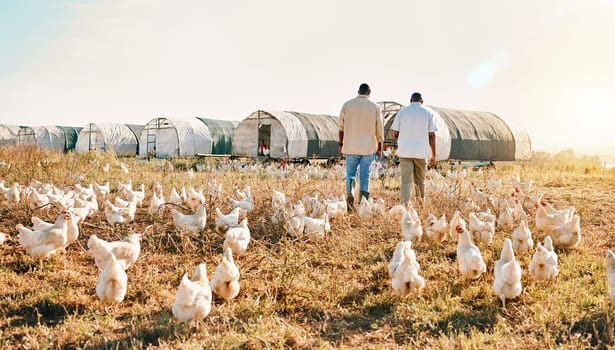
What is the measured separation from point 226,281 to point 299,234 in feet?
6.29

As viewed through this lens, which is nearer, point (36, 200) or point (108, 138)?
point (36, 200)

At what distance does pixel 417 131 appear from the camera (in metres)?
7.61

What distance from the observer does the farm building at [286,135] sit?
21.3 m

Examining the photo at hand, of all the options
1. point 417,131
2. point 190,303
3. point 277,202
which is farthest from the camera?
point 417,131

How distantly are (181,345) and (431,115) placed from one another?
5.74 m

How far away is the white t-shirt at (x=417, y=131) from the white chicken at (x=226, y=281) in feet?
15.1

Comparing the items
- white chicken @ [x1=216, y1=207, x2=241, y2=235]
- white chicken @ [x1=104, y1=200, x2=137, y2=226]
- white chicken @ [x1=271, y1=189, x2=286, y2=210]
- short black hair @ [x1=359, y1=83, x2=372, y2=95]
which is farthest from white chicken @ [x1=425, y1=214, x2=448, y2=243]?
white chicken @ [x1=104, y1=200, x2=137, y2=226]

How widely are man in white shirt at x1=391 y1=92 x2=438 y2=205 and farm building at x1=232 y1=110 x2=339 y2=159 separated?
41.5 feet

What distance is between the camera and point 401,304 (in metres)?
3.82

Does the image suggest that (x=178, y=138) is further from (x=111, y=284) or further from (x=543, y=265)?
(x=543, y=265)

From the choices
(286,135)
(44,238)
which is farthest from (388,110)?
(44,238)

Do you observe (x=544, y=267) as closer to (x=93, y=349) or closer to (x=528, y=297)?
(x=528, y=297)

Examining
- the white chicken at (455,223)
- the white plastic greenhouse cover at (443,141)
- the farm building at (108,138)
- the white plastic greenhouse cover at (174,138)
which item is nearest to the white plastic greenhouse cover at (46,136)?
the farm building at (108,138)

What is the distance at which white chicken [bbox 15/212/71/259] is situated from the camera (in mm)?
4395
